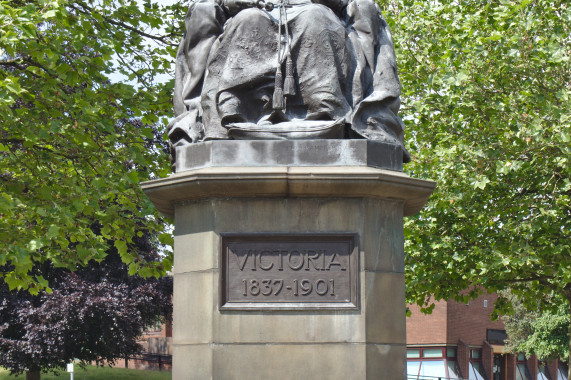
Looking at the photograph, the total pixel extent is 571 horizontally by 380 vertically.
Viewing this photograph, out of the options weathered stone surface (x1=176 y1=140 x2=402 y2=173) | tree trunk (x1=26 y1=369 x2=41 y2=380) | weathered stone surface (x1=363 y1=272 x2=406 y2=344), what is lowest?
tree trunk (x1=26 y1=369 x2=41 y2=380)

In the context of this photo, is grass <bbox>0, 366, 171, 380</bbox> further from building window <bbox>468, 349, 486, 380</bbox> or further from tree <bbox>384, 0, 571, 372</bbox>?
tree <bbox>384, 0, 571, 372</bbox>

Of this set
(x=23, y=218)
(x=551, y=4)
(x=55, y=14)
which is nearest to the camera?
(x=55, y=14)

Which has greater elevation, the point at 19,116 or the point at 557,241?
the point at 19,116

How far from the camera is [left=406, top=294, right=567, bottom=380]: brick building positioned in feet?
147

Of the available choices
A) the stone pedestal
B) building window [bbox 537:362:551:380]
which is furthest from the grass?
the stone pedestal

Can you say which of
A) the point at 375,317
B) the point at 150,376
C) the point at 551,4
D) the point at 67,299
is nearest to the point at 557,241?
the point at 551,4

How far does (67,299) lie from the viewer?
29984 millimetres

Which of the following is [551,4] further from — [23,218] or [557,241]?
[23,218]

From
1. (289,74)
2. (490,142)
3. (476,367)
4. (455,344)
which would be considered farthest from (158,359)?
(289,74)

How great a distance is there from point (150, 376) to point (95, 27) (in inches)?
956

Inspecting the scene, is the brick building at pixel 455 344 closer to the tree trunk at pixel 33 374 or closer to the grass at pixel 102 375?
the grass at pixel 102 375

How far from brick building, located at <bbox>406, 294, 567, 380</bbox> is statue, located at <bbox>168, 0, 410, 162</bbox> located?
117 ft

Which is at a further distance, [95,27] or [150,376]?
[150,376]

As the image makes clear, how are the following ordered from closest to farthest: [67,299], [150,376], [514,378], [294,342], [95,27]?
[294,342] < [95,27] < [67,299] < [150,376] < [514,378]
